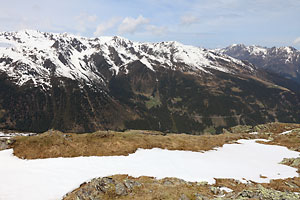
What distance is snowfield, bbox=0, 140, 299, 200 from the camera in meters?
22.9

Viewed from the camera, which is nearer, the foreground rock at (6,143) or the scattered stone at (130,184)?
the scattered stone at (130,184)

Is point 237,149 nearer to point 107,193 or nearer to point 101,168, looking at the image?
point 101,168

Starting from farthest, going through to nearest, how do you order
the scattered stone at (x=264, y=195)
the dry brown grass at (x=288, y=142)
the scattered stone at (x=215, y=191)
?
1. the dry brown grass at (x=288, y=142)
2. the scattered stone at (x=215, y=191)
3. the scattered stone at (x=264, y=195)

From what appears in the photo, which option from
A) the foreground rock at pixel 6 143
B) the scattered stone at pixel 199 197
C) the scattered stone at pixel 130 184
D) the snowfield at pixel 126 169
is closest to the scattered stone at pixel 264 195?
the scattered stone at pixel 199 197

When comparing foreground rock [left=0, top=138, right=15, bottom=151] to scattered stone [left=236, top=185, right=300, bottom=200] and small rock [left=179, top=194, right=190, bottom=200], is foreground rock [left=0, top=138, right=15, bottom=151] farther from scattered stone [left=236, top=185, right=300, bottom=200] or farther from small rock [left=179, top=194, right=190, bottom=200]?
scattered stone [left=236, top=185, right=300, bottom=200]

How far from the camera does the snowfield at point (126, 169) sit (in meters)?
22.9

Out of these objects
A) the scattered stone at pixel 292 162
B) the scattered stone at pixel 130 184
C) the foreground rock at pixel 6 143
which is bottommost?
the scattered stone at pixel 292 162

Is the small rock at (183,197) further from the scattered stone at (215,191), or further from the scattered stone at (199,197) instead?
the scattered stone at (215,191)

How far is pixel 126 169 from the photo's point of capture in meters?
29.3

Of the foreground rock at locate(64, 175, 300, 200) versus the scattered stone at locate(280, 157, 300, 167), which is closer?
the foreground rock at locate(64, 175, 300, 200)

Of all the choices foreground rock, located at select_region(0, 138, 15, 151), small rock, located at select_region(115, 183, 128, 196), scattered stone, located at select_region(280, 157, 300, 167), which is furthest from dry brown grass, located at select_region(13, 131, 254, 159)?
small rock, located at select_region(115, 183, 128, 196)

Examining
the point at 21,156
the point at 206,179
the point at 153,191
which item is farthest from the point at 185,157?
the point at 21,156

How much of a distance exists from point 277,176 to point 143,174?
68.4ft

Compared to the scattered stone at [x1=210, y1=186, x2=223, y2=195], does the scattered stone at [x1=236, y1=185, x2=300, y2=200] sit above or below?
above
